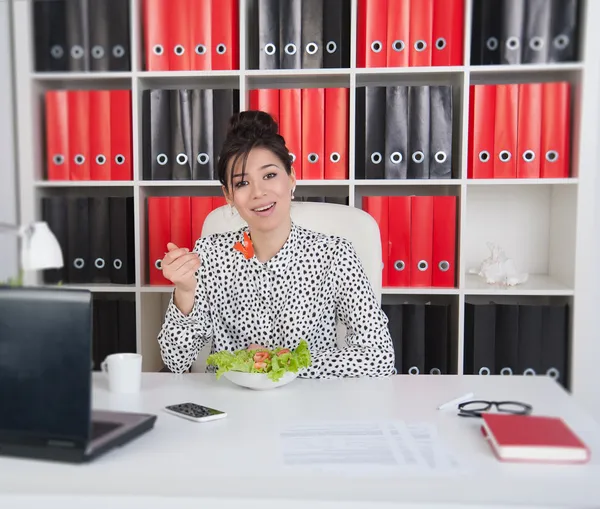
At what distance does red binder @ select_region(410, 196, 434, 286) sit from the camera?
230cm

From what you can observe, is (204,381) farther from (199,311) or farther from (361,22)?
(361,22)

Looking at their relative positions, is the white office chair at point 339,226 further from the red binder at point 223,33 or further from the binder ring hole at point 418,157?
the red binder at point 223,33

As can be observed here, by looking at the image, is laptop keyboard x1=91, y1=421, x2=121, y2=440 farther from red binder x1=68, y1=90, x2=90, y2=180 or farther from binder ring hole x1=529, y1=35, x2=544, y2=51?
binder ring hole x1=529, y1=35, x2=544, y2=51

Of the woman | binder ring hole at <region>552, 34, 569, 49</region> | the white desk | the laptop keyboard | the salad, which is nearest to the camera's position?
the white desk

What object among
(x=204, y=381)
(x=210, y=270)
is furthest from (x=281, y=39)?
(x=204, y=381)

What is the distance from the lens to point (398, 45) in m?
2.25

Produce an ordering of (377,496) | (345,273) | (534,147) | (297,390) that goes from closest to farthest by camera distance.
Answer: (377,496), (297,390), (345,273), (534,147)

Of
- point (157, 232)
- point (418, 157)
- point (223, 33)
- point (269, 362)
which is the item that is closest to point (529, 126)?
point (418, 157)

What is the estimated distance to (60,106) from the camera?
2.35m

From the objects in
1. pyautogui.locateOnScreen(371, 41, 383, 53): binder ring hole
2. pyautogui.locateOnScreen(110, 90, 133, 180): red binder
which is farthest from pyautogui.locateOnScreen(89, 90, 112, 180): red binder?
pyautogui.locateOnScreen(371, 41, 383, 53): binder ring hole

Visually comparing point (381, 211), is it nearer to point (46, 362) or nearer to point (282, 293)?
point (282, 293)

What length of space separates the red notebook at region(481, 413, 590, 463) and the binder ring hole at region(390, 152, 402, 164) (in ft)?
4.65

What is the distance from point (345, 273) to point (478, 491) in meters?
0.80

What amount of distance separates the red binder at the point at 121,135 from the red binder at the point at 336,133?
2.37 ft
